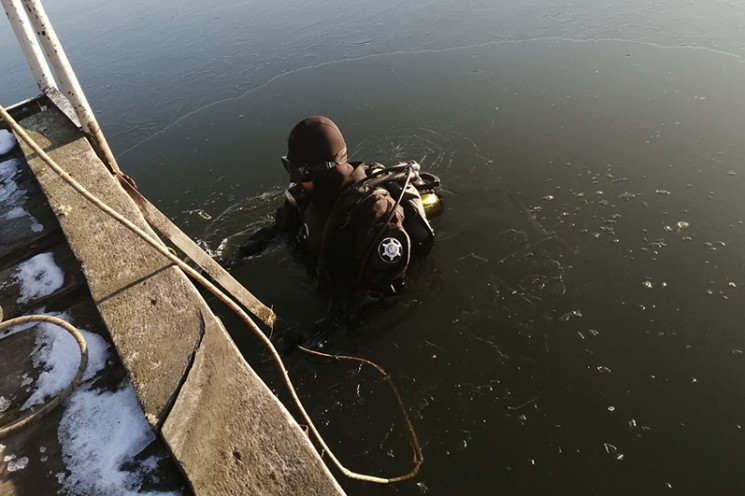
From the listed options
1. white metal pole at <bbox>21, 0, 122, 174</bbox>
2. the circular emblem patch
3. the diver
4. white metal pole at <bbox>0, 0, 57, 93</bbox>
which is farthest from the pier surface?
white metal pole at <bbox>0, 0, 57, 93</bbox>

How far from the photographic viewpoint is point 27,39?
4.33 meters

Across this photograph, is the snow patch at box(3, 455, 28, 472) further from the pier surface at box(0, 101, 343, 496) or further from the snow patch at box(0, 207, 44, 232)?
the snow patch at box(0, 207, 44, 232)

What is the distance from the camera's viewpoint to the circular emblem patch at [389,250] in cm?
355

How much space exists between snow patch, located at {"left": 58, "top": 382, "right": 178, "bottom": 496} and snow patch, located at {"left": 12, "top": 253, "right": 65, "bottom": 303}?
33.2 inches

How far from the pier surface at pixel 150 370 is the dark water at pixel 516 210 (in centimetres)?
133

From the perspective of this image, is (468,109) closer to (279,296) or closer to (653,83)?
(653,83)

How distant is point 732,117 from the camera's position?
5305mm

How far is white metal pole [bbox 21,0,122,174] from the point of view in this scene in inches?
131

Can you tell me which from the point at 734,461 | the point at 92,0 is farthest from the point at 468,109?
the point at 92,0

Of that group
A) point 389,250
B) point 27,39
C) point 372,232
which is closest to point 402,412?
point 389,250

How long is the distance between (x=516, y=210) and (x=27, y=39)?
476 centimetres

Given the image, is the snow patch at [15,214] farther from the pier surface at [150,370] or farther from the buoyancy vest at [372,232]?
the buoyancy vest at [372,232]

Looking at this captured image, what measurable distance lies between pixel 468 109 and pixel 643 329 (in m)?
3.94

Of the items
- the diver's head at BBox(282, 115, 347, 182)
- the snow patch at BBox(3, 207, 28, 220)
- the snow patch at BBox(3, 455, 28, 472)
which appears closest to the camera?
the snow patch at BBox(3, 455, 28, 472)
